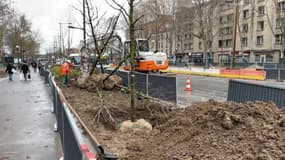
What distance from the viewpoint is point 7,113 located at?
39.4ft

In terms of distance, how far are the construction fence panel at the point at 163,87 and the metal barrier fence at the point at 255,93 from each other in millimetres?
2397

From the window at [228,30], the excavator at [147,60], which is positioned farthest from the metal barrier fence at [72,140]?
the window at [228,30]

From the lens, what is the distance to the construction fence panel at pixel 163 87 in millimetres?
13000

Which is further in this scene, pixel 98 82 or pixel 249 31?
pixel 249 31

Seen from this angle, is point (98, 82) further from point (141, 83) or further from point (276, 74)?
point (276, 74)

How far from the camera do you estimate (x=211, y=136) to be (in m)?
5.70

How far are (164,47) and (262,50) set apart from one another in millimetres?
49889

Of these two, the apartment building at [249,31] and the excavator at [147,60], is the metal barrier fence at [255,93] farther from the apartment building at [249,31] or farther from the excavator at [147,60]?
the apartment building at [249,31]

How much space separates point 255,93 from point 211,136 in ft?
15.1

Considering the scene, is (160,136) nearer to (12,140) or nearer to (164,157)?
(164,157)

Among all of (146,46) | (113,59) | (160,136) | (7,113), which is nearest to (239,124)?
(160,136)

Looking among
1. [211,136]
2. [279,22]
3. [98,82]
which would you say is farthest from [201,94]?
[279,22]

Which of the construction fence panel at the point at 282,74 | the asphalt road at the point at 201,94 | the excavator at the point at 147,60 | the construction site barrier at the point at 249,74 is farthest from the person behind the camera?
the excavator at the point at 147,60

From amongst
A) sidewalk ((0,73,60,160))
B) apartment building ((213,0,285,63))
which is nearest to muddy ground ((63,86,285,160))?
sidewalk ((0,73,60,160))
